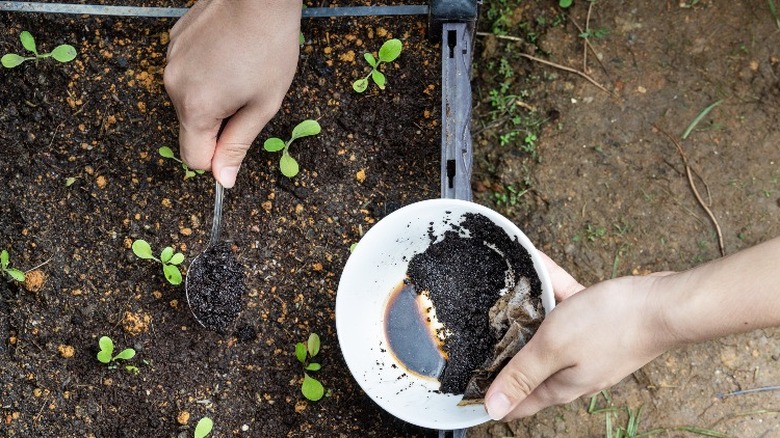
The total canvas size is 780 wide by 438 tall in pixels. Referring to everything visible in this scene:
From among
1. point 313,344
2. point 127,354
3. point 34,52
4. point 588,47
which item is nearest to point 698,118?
point 588,47

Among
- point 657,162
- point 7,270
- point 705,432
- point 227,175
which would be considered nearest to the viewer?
point 227,175

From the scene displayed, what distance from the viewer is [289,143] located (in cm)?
150

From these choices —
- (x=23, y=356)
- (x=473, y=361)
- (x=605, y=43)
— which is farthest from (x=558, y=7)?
(x=23, y=356)

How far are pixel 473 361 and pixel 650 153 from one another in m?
0.72

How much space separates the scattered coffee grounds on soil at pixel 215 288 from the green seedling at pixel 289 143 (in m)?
0.21

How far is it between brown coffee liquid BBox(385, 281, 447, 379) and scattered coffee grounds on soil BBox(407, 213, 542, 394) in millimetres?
26

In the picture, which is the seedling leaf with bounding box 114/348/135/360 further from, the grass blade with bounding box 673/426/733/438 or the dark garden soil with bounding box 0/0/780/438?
the grass blade with bounding box 673/426/733/438

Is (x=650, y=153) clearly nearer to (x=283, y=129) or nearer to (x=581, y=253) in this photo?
(x=581, y=253)

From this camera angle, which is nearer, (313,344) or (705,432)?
(313,344)

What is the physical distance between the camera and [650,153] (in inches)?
69.7

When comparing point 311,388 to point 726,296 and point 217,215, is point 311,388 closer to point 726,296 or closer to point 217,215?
point 217,215

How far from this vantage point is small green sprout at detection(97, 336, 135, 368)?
4.79ft

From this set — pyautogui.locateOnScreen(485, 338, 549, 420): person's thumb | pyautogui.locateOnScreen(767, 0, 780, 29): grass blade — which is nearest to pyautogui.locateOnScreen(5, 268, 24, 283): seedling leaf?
pyautogui.locateOnScreen(485, 338, 549, 420): person's thumb

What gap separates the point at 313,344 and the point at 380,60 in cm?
61
